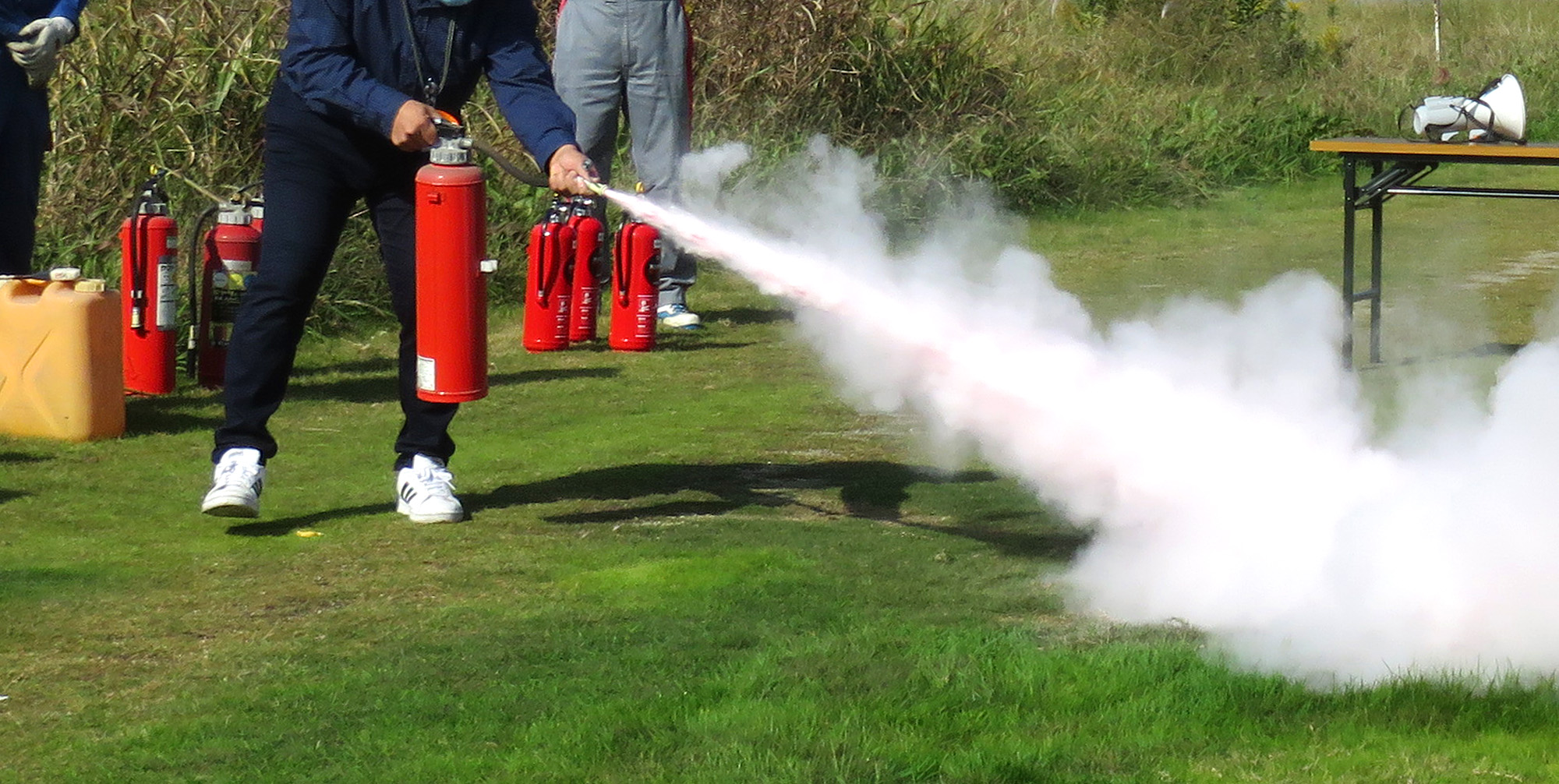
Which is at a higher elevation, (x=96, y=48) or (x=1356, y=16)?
(x=1356, y=16)

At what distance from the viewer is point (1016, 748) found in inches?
134

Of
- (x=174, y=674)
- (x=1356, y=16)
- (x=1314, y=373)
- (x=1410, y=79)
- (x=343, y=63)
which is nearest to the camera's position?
(x=174, y=674)

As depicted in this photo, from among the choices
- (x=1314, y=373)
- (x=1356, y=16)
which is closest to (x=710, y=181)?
(x=1314, y=373)

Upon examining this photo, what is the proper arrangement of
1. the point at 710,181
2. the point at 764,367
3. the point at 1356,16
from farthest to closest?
the point at 1356,16
the point at 710,181
the point at 764,367

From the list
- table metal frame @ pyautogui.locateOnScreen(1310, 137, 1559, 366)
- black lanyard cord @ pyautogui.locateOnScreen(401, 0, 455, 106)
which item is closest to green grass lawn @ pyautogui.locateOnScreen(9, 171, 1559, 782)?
black lanyard cord @ pyautogui.locateOnScreen(401, 0, 455, 106)

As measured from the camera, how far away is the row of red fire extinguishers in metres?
4.95

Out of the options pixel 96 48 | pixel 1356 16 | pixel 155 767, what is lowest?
pixel 155 767

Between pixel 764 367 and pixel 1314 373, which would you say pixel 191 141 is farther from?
pixel 1314 373

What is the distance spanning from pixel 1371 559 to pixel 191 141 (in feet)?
23.9

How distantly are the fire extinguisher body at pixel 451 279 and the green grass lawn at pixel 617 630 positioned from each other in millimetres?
487

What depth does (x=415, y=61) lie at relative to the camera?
5090 mm

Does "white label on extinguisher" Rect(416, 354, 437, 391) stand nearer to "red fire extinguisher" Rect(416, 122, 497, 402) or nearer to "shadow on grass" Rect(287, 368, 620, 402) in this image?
"red fire extinguisher" Rect(416, 122, 497, 402)

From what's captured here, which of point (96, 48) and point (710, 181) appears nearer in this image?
point (96, 48)

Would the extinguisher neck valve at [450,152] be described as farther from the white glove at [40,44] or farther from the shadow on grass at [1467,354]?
the shadow on grass at [1467,354]
